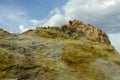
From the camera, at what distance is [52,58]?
19891 millimetres

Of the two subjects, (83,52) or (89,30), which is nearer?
(83,52)

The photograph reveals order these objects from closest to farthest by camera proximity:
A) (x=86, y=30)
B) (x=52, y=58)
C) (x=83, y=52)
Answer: (x=52, y=58) < (x=83, y=52) < (x=86, y=30)

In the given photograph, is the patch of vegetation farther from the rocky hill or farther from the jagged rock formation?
the jagged rock formation

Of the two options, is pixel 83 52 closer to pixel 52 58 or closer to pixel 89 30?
pixel 52 58

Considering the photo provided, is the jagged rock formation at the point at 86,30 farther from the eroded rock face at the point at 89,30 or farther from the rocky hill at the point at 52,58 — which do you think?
the rocky hill at the point at 52,58

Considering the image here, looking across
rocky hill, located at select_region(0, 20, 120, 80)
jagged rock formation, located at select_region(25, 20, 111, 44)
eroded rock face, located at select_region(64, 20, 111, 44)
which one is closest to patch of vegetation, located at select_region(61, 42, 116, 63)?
rocky hill, located at select_region(0, 20, 120, 80)

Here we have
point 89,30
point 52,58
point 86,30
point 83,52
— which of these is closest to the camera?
point 52,58

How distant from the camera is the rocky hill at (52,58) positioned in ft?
59.8

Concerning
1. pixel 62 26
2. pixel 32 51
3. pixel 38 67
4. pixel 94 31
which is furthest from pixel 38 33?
pixel 94 31

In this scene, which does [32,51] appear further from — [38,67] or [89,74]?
[89,74]

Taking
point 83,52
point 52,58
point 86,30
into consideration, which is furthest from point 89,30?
point 52,58

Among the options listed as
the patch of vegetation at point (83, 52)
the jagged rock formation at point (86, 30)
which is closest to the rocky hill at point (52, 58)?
the patch of vegetation at point (83, 52)

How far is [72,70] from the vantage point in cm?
1914

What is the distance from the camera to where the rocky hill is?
59.8 ft
